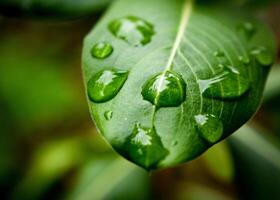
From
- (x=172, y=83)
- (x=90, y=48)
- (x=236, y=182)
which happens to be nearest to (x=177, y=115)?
(x=172, y=83)

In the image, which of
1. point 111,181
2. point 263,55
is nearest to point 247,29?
point 263,55

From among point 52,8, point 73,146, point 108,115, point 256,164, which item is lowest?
point 256,164

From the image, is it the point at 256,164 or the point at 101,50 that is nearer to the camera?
the point at 101,50

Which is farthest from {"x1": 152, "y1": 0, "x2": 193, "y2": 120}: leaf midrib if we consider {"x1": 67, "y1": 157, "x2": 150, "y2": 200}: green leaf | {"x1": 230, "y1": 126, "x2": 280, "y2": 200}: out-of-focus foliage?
{"x1": 67, "y1": 157, "x2": 150, "y2": 200}: green leaf

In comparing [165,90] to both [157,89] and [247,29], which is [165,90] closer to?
[157,89]

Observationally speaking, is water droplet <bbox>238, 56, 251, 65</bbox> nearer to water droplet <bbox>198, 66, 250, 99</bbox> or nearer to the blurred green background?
water droplet <bbox>198, 66, 250, 99</bbox>

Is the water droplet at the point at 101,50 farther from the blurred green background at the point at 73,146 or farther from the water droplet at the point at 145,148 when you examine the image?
the blurred green background at the point at 73,146
